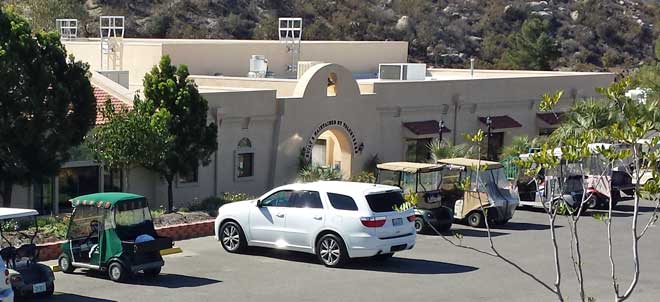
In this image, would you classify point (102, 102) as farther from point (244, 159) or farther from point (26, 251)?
point (26, 251)

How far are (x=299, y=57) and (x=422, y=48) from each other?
123 feet

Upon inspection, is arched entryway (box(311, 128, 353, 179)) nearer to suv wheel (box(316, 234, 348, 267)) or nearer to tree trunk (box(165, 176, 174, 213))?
tree trunk (box(165, 176, 174, 213))

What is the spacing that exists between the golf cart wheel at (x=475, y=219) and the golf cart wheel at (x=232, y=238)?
21.2 ft

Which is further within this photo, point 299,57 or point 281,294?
point 299,57

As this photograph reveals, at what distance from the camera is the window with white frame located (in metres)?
30.1

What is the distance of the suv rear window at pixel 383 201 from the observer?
19.9 meters

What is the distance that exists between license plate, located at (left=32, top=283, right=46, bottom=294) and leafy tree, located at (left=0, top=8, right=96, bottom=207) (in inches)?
272

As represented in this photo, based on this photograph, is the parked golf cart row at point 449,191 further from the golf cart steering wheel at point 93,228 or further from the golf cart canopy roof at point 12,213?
the golf cart canopy roof at point 12,213

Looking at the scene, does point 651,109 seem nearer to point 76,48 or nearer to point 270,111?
point 270,111

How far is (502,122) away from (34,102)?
17884 millimetres

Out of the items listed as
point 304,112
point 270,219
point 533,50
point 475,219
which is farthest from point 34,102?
point 533,50

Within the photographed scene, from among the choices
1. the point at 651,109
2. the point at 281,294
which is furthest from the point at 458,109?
the point at 281,294

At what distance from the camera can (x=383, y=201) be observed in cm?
2005

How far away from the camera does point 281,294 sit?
1784cm
